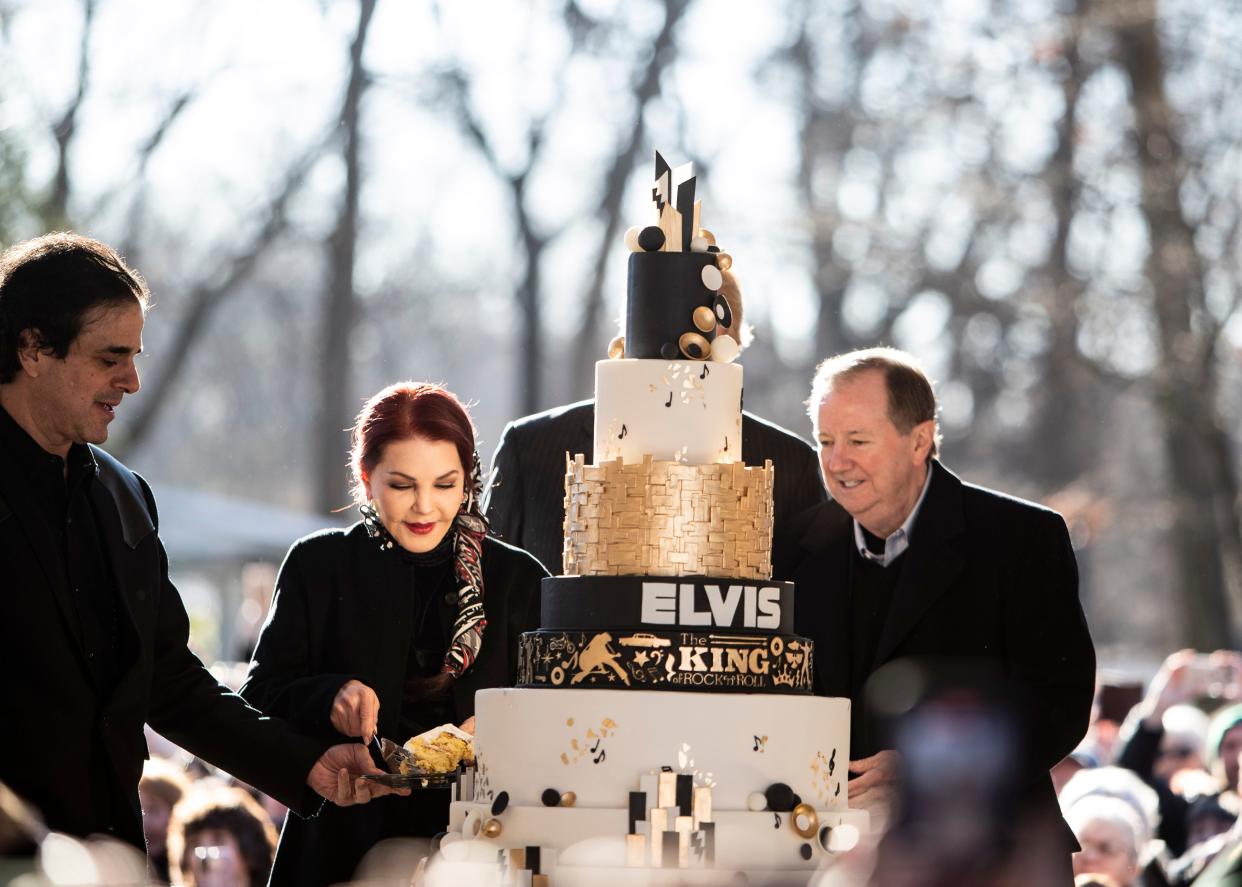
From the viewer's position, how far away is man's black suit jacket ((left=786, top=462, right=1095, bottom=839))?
20.4 feet

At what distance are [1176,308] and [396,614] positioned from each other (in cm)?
1576

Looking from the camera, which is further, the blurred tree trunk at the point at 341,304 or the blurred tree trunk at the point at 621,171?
the blurred tree trunk at the point at 621,171

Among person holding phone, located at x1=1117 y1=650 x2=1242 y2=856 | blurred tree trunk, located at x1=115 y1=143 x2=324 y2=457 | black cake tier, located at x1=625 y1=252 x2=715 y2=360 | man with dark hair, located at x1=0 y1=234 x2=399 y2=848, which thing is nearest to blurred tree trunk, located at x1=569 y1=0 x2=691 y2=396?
blurred tree trunk, located at x1=115 y1=143 x2=324 y2=457

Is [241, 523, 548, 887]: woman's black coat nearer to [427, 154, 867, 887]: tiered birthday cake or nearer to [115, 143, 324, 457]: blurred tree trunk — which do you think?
[427, 154, 867, 887]: tiered birthday cake

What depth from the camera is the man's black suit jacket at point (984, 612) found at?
6.21 m

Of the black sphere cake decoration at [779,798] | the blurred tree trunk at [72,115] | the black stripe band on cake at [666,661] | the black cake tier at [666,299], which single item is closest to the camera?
the black sphere cake decoration at [779,798]

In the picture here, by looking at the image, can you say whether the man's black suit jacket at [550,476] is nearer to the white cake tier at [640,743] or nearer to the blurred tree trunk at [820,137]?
the white cake tier at [640,743]

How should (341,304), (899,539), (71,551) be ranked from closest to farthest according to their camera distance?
(71,551) → (899,539) → (341,304)

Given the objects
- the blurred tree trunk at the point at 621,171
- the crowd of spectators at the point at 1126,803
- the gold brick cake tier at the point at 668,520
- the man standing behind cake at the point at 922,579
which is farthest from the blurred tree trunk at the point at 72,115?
the gold brick cake tier at the point at 668,520

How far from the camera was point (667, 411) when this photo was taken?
225 inches

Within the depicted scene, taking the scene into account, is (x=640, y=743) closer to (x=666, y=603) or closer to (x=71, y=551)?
(x=666, y=603)

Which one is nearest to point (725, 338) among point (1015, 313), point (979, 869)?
point (979, 869)

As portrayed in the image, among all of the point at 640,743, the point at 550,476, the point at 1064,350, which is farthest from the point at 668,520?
the point at 1064,350

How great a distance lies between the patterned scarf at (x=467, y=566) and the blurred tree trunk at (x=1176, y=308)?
15.0 meters
